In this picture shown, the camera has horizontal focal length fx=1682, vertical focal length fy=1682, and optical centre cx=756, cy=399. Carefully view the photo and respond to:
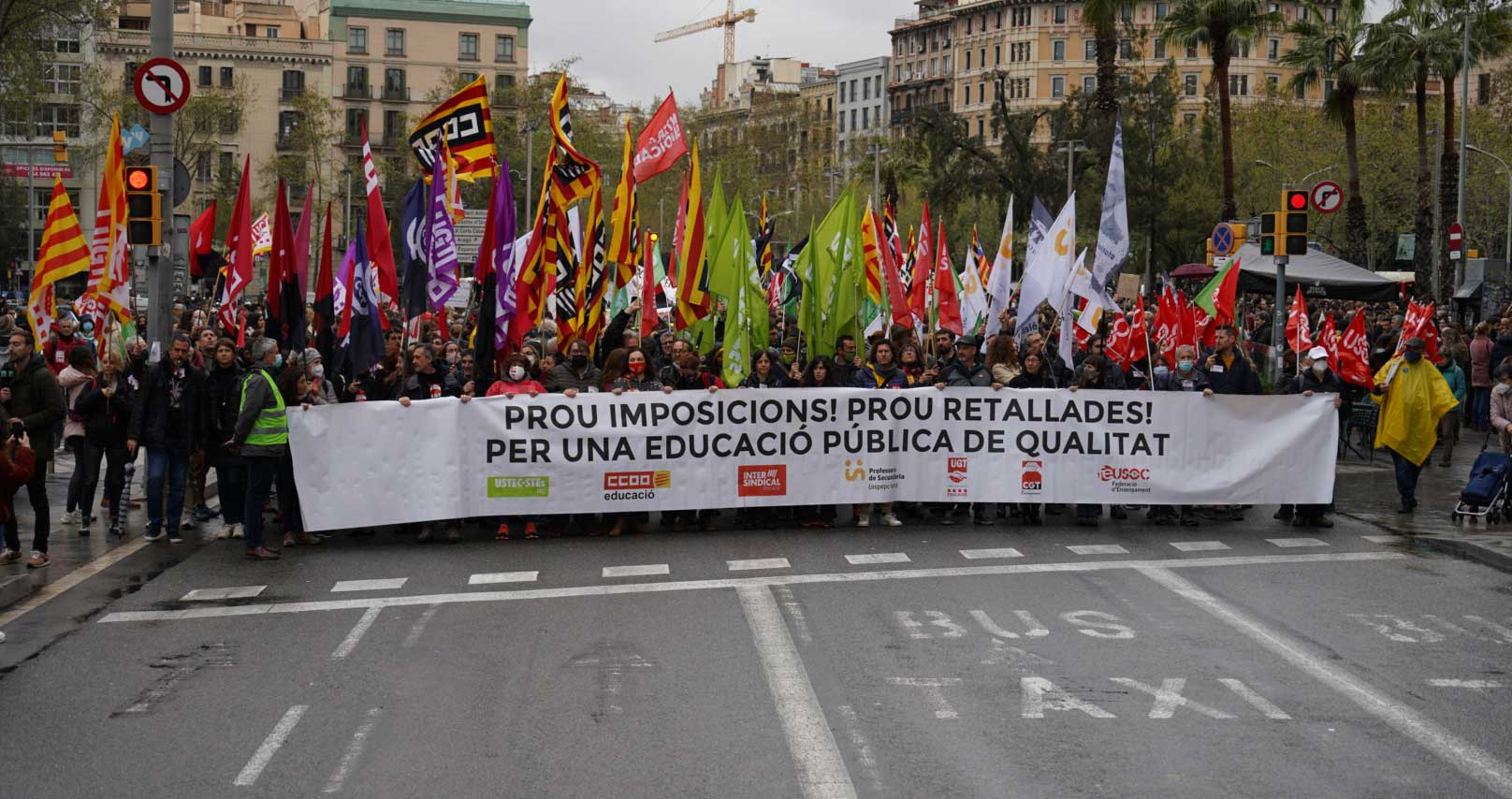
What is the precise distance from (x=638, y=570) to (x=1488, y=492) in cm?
772

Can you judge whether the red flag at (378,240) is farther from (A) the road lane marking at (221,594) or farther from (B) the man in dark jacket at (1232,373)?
(B) the man in dark jacket at (1232,373)

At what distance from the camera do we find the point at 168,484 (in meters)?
14.0

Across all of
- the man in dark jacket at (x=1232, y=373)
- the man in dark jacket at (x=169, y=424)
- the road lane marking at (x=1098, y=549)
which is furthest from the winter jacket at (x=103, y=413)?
the man in dark jacket at (x=1232, y=373)

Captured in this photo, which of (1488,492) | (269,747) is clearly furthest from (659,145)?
(269,747)

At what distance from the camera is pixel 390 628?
1025 cm

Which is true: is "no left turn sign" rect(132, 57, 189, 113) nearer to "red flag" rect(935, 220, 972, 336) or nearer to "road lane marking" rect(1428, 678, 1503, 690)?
"red flag" rect(935, 220, 972, 336)

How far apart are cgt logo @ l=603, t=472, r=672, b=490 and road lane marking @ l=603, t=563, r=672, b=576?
66.7 inches

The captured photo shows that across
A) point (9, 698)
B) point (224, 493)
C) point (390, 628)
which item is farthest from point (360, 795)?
point (224, 493)

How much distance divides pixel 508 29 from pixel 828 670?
97390 mm

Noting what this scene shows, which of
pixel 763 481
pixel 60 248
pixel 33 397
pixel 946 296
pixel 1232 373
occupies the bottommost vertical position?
pixel 763 481

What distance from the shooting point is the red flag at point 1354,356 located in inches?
770

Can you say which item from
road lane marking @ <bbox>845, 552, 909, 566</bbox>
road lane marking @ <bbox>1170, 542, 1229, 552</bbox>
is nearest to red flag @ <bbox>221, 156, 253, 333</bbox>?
road lane marking @ <bbox>845, 552, 909, 566</bbox>

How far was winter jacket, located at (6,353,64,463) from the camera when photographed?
1329cm

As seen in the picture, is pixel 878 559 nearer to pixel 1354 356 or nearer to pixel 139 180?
pixel 139 180
